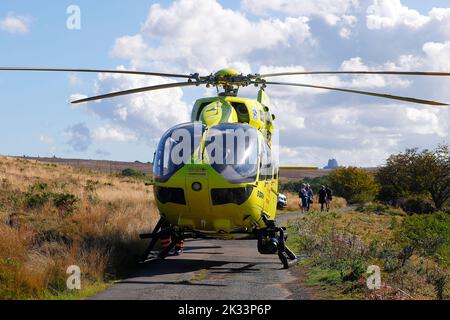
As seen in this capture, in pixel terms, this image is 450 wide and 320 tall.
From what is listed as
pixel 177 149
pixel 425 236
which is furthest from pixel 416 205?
pixel 177 149

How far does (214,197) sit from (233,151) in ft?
3.86

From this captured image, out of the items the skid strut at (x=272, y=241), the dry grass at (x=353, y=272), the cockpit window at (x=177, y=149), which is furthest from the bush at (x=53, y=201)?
the skid strut at (x=272, y=241)

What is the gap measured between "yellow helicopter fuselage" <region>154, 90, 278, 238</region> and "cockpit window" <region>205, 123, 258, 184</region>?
3.8 inches

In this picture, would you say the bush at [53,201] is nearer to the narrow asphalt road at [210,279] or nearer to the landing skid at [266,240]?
the narrow asphalt road at [210,279]

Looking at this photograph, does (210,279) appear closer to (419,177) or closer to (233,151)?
(233,151)

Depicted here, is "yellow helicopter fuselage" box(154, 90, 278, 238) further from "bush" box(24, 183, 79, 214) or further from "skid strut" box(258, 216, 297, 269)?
"bush" box(24, 183, 79, 214)

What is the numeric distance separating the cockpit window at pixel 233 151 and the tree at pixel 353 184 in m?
46.8

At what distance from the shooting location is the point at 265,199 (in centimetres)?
1368

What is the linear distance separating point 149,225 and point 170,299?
906cm

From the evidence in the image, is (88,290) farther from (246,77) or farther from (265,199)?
(246,77)

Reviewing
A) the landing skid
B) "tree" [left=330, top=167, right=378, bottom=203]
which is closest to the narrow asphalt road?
the landing skid

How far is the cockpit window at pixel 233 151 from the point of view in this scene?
40.7 ft

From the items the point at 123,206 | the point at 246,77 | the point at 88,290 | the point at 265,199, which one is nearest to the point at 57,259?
the point at 88,290

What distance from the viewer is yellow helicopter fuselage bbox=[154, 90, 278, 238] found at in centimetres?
1223
